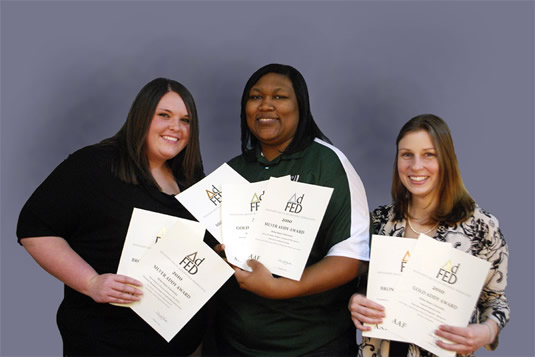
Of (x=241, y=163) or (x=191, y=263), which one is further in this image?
(x=241, y=163)

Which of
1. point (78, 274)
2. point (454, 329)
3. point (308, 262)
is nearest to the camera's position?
point (454, 329)

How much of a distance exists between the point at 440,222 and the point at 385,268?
392mm

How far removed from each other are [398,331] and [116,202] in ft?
4.89

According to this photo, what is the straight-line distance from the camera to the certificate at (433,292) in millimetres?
1960

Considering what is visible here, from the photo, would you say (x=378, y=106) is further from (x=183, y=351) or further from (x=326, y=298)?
(x=183, y=351)

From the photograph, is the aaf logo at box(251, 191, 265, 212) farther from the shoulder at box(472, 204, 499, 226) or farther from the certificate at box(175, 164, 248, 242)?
the shoulder at box(472, 204, 499, 226)

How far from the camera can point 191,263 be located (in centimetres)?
214

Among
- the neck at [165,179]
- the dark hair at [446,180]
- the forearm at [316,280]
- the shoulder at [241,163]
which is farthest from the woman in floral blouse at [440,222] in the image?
the neck at [165,179]

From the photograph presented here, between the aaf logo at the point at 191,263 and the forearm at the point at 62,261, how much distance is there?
45cm

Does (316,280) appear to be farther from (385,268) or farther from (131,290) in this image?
(131,290)

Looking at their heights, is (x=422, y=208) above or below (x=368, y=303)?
above

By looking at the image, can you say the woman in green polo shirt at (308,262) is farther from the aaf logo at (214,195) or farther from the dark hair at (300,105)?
the aaf logo at (214,195)

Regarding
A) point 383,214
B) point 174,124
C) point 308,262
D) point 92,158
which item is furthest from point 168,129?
point 383,214

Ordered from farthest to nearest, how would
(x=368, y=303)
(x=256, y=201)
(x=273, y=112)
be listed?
(x=273, y=112) < (x=256, y=201) < (x=368, y=303)
